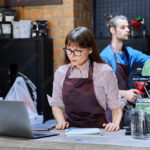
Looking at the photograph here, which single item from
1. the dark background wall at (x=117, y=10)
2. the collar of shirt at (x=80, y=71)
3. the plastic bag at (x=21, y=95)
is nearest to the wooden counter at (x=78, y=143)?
the collar of shirt at (x=80, y=71)

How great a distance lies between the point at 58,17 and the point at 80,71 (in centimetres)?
186

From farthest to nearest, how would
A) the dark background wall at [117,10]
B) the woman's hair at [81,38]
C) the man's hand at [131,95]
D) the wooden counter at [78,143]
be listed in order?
the dark background wall at [117,10] → the man's hand at [131,95] → the woman's hair at [81,38] → the wooden counter at [78,143]

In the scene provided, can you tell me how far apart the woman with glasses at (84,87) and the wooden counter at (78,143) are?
43cm

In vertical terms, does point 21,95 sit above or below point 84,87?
below

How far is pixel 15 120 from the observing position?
1.60 metres

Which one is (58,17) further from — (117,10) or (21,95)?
(21,95)

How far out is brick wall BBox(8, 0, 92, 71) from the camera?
3891 millimetres

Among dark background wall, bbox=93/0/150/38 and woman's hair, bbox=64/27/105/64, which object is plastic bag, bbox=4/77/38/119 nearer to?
dark background wall, bbox=93/0/150/38

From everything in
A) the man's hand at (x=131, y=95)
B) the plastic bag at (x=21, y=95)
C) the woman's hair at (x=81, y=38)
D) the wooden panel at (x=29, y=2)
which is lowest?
the plastic bag at (x=21, y=95)

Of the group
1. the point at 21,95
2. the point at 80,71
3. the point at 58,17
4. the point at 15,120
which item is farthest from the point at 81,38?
the point at 58,17

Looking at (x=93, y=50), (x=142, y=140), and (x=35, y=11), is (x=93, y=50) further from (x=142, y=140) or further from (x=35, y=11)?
(x=35, y=11)

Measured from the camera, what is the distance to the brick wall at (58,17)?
3.89 m

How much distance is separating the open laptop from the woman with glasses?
17.7 inches

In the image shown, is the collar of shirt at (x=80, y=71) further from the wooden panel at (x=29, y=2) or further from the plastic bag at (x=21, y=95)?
the wooden panel at (x=29, y=2)
